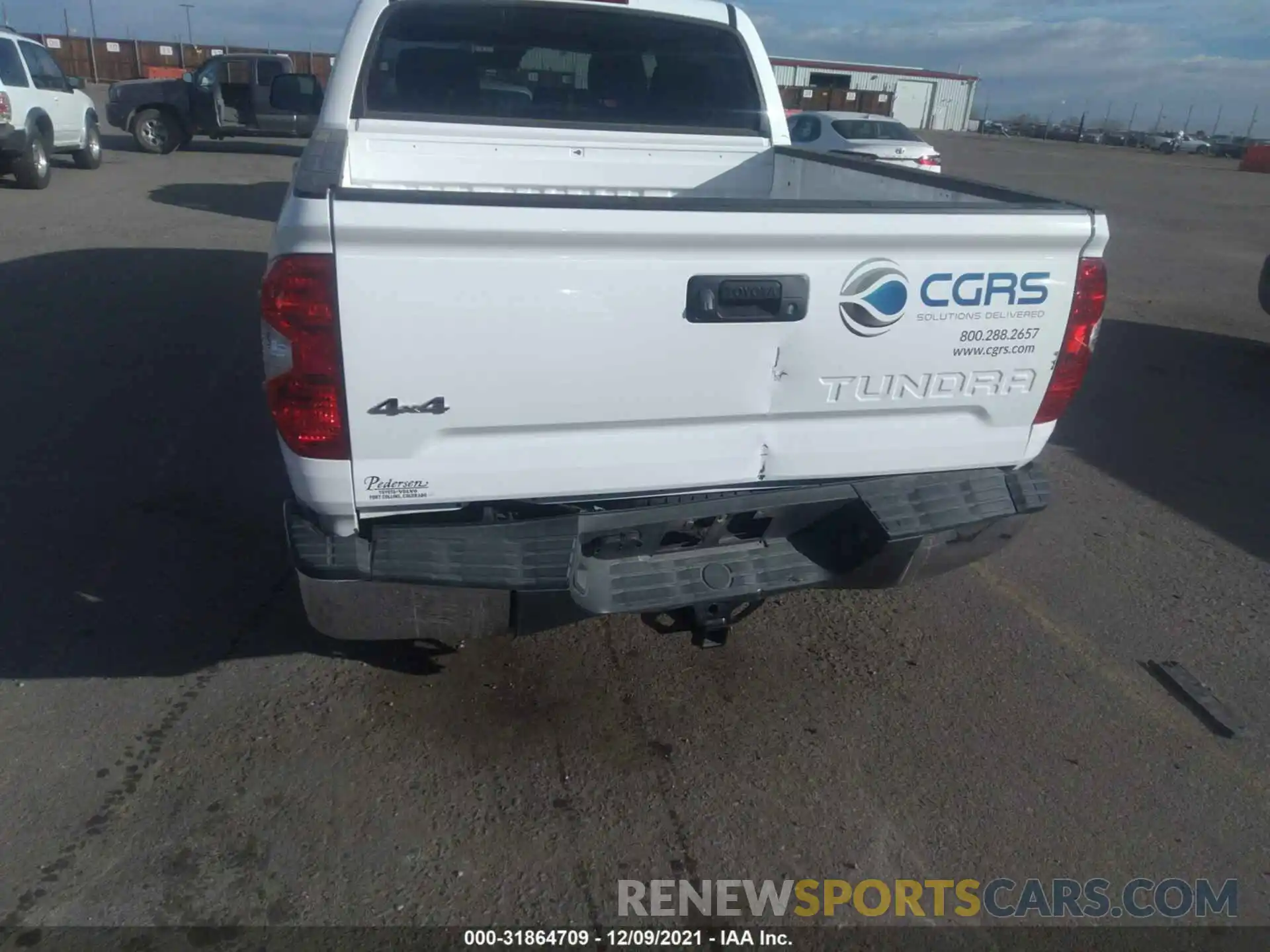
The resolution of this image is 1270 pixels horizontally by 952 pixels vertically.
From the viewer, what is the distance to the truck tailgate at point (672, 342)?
2502 millimetres

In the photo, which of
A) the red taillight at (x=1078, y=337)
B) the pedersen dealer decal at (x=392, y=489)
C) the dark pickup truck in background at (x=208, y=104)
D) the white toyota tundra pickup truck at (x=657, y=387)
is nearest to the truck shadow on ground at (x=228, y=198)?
the dark pickup truck in background at (x=208, y=104)

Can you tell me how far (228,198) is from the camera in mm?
14617

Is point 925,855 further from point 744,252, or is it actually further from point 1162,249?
point 1162,249

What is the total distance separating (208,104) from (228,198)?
624 centimetres

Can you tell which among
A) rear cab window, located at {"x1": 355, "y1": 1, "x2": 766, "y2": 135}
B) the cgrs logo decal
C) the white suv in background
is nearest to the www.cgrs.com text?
the cgrs logo decal

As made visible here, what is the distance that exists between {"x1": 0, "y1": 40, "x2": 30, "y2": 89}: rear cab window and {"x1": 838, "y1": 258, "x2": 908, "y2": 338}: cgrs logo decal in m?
14.3

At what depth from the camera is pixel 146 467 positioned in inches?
206

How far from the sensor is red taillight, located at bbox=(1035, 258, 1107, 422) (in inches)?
118

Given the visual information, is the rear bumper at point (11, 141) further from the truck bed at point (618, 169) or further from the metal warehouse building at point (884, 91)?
the metal warehouse building at point (884, 91)

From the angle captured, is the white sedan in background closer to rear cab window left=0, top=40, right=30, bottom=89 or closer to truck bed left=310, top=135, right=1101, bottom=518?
rear cab window left=0, top=40, right=30, bottom=89

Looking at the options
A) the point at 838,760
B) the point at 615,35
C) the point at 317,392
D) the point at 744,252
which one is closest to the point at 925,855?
the point at 838,760

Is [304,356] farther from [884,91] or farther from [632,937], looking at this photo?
[884,91]

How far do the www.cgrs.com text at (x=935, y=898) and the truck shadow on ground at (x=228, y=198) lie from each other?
38.5 ft

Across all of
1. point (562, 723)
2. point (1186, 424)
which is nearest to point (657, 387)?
point (562, 723)
